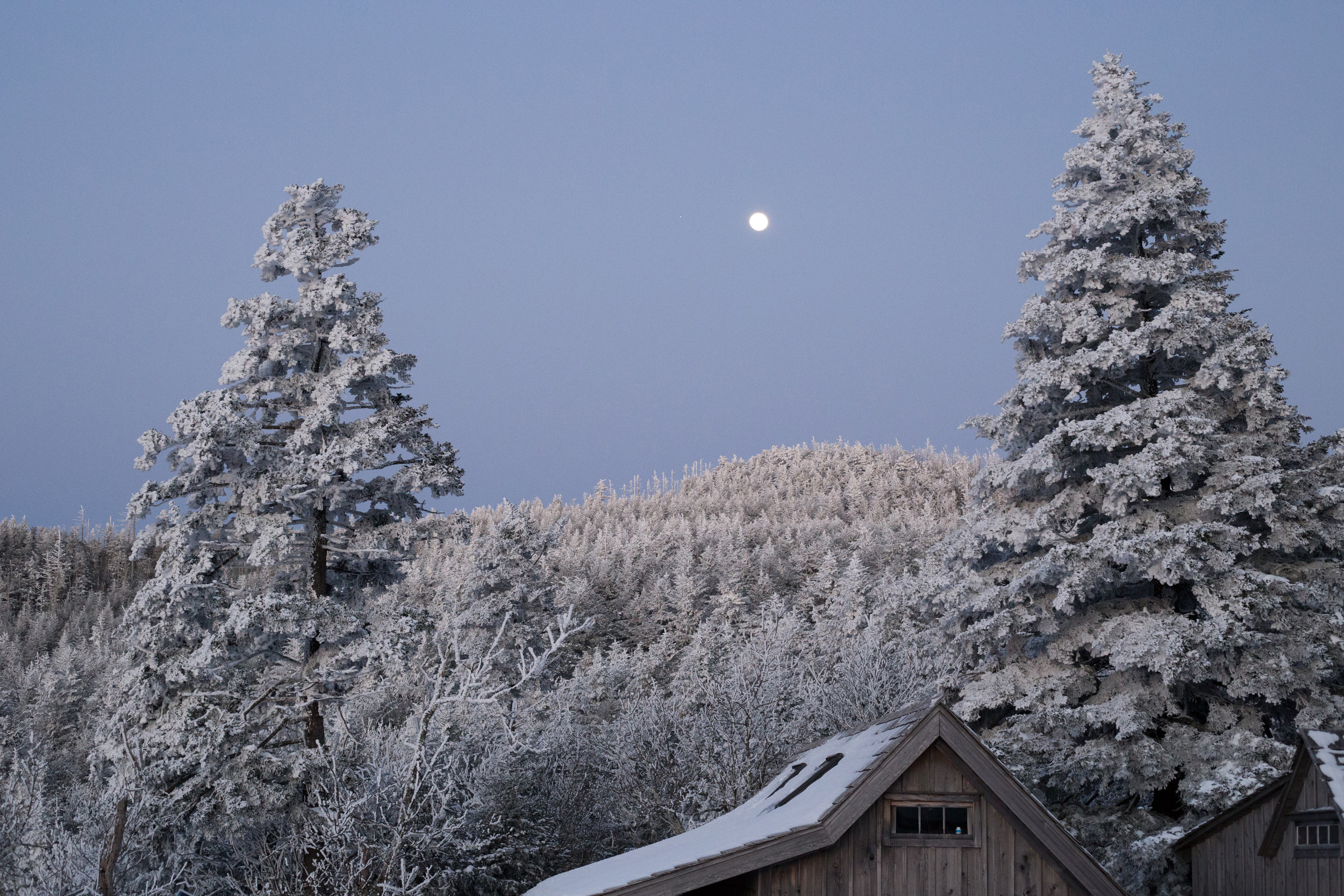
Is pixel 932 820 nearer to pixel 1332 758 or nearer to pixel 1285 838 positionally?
pixel 1332 758

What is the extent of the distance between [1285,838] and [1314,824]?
0.79 meters

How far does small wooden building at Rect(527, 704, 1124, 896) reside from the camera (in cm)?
1148

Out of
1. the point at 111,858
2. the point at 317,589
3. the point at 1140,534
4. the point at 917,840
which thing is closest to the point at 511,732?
the point at 111,858

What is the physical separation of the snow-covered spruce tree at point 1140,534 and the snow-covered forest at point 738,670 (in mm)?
66

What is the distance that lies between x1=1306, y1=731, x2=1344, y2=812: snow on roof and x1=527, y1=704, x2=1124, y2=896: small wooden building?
2815mm

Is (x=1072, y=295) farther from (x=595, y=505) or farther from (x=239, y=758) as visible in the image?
(x=595, y=505)

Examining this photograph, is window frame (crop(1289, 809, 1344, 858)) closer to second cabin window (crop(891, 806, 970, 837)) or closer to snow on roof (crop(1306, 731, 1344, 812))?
snow on roof (crop(1306, 731, 1344, 812))

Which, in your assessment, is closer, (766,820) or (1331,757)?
(1331,757)

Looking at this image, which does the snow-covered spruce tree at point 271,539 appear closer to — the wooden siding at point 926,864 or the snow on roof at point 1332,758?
the wooden siding at point 926,864

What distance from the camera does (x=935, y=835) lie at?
11984 mm

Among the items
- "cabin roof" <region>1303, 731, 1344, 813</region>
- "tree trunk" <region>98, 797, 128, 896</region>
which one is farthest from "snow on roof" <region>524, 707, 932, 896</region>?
"tree trunk" <region>98, 797, 128, 896</region>

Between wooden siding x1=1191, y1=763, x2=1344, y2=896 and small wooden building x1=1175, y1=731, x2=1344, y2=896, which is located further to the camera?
wooden siding x1=1191, y1=763, x2=1344, y2=896

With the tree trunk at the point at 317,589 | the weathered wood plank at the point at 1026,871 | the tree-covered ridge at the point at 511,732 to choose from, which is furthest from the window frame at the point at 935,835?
the tree trunk at the point at 317,589

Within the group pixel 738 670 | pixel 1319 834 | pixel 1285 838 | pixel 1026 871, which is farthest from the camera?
pixel 738 670
